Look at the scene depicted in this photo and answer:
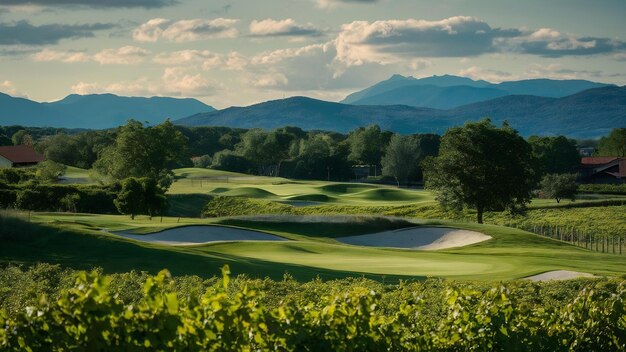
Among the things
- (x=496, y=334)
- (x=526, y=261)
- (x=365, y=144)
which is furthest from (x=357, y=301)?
(x=365, y=144)

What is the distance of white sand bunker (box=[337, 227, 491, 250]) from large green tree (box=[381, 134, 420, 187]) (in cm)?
7539

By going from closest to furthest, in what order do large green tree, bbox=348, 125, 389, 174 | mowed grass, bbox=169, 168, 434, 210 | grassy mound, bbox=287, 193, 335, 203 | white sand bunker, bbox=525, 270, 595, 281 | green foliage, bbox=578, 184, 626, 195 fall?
white sand bunker, bbox=525, 270, 595, 281 < grassy mound, bbox=287, 193, 335, 203 < mowed grass, bbox=169, 168, 434, 210 < green foliage, bbox=578, 184, 626, 195 < large green tree, bbox=348, 125, 389, 174

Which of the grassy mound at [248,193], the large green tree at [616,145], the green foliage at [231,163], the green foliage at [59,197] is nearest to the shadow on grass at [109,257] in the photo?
the green foliage at [59,197]

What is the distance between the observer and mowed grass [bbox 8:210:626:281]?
26094 mm

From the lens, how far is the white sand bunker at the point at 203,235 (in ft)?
137

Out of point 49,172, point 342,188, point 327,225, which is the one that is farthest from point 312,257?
point 342,188

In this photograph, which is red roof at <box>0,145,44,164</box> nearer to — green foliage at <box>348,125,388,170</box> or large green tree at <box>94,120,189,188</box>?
large green tree at <box>94,120,189,188</box>

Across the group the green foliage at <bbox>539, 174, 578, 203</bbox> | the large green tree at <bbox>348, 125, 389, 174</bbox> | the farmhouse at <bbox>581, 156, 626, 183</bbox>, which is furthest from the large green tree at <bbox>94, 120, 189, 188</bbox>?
the farmhouse at <bbox>581, 156, 626, 183</bbox>

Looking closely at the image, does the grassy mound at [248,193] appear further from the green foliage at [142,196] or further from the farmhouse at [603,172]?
the farmhouse at [603,172]

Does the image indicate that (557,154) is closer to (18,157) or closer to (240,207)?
(240,207)

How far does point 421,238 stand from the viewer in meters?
48.8

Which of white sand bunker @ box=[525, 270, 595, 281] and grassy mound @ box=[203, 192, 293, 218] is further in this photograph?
grassy mound @ box=[203, 192, 293, 218]

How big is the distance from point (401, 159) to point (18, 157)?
176 feet

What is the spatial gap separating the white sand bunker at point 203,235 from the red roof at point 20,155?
7497 centimetres
